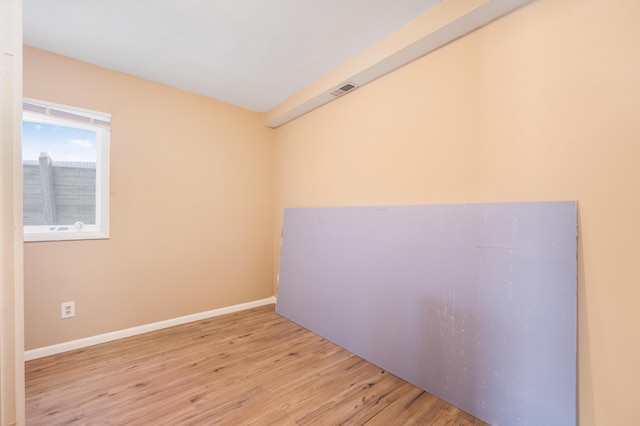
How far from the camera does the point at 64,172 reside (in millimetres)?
2322

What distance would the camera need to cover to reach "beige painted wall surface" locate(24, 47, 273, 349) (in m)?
2.20

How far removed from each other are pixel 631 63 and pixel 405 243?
1.43 m

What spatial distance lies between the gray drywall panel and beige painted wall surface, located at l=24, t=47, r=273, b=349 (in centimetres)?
144

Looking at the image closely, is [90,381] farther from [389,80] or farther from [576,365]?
[389,80]

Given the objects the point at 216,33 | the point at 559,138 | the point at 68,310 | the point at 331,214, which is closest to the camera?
the point at 559,138

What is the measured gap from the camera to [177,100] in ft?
9.18

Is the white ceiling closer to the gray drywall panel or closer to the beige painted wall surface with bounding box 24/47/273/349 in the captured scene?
the beige painted wall surface with bounding box 24/47/273/349

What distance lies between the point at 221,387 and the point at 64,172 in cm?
230

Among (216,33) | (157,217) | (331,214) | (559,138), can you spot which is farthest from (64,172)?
(559,138)

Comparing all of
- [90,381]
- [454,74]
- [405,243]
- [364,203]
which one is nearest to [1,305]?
[90,381]

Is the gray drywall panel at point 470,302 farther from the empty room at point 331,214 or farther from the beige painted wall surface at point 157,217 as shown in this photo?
the beige painted wall surface at point 157,217

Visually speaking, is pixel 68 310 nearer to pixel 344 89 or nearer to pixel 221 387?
pixel 221 387

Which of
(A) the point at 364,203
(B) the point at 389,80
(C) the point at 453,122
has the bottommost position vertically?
(A) the point at 364,203

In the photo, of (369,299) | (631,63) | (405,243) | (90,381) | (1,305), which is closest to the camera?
(1,305)
